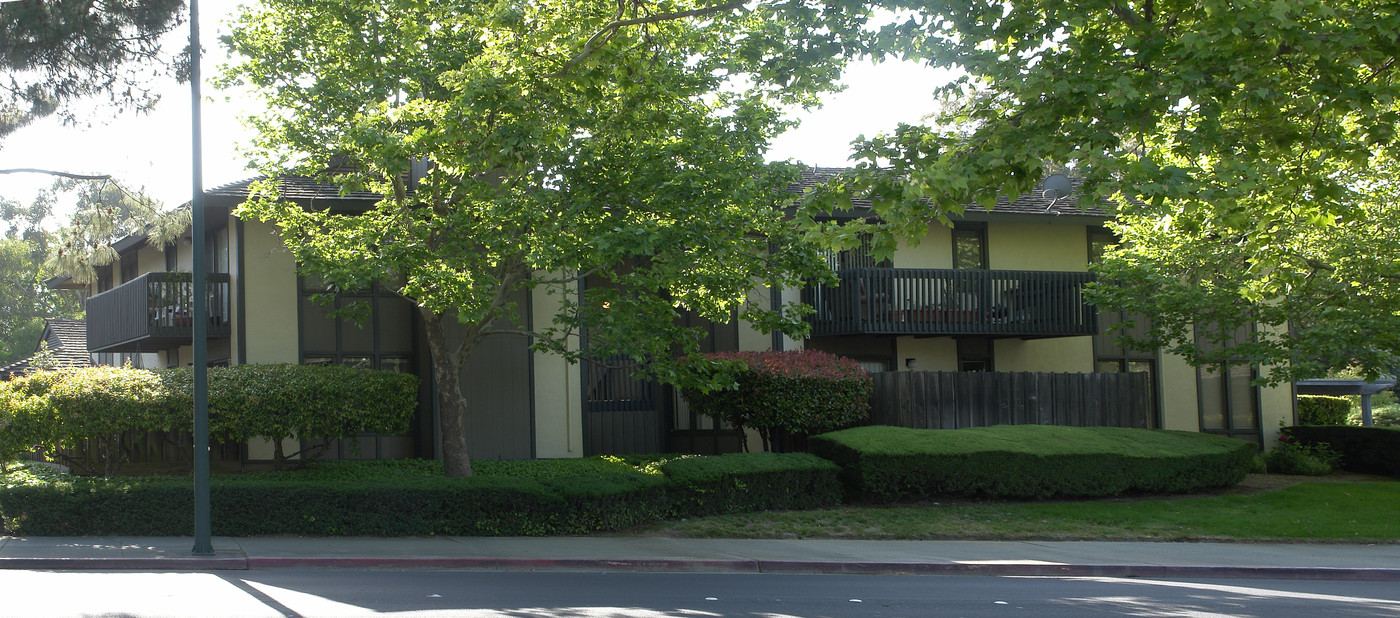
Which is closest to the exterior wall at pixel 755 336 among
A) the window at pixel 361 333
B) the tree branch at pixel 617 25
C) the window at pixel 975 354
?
the window at pixel 975 354

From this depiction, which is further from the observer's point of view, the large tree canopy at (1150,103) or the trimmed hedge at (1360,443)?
the trimmed hedge at (1360,443)

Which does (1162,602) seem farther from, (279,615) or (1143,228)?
(1143,228)

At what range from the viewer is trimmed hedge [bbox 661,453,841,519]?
50.1ft

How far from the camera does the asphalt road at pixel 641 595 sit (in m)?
8.79

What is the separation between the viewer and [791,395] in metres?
18.9

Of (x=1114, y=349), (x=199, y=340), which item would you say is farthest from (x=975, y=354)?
(x=199, y=340)

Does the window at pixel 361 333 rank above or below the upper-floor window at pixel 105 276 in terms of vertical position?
below

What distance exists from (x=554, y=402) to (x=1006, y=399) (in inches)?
331

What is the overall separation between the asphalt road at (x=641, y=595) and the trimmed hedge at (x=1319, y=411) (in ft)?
56.9

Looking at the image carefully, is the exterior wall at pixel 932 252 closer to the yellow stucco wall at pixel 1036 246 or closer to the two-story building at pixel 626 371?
the two-story building at pixel 626 371

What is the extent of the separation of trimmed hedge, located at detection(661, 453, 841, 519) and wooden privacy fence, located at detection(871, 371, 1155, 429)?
11.8ft

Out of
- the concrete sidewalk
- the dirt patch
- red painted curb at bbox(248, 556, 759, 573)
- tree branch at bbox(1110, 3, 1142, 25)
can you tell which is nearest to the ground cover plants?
the concrete sidewalk

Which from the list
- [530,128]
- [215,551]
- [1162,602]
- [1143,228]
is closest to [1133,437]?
[1143,228]

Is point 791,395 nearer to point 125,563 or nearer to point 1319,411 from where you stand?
point 125,563
